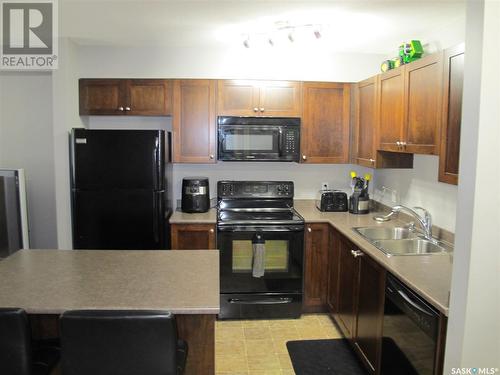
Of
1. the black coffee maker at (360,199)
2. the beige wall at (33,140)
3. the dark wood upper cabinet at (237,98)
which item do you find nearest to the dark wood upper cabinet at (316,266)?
the black coffee maker at (360,199)

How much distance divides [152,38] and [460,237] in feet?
9.29

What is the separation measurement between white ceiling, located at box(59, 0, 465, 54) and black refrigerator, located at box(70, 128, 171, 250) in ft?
2.63

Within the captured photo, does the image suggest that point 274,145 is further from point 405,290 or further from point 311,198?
point 405,290

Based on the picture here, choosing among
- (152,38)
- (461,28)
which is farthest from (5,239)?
(461,28)

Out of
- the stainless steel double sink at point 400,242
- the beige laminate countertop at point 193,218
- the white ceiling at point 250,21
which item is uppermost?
the white ceiling at point 250,21

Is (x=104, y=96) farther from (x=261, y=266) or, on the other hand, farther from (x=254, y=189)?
(x=261, y=266)

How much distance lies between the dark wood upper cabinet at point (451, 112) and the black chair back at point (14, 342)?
2062 mm

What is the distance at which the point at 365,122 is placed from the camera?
3475mm

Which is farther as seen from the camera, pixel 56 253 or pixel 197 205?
pixel 197 205

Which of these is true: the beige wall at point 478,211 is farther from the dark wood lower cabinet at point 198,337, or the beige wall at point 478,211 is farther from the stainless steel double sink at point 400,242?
the dark wood lower cabinet at point 198,337

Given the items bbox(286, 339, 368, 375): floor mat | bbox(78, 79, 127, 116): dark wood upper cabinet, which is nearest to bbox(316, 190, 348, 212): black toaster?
bbox(286, 339, 368, 375): floor mat

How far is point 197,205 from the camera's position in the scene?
12.1 feet

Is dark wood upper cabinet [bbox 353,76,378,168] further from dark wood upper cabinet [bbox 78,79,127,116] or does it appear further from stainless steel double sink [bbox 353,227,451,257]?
dark wood upper cabinet [bbox 78,79,127,116]

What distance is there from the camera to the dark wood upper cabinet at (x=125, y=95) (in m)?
3.64
